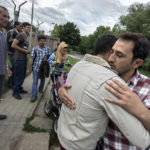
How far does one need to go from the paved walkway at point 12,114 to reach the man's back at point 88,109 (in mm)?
1906

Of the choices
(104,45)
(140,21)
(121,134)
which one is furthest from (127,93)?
(140,21)

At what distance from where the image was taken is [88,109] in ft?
2.81

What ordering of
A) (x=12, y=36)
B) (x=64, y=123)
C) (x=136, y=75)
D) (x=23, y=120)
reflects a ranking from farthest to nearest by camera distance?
(x=12, y=36) → (x=23, y=120) → (x=136, y=75) → (x=64, y=123)

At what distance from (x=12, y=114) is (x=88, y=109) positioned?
303cm

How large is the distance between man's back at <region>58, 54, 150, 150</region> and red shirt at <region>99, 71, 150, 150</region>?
13 centimetres

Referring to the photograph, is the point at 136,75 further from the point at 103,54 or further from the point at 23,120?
the point at 23,120

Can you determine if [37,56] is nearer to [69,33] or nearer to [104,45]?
[104,45]

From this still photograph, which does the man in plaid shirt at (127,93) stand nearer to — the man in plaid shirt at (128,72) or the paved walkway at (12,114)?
the man in plaid shirt at (128,72)

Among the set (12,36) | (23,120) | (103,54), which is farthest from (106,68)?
(12,36)

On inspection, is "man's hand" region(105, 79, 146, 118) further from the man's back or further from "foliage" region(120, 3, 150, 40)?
"foliage" region(120, 3, 150, 40)

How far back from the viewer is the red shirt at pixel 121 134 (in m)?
0.98

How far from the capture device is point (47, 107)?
3.48 metres

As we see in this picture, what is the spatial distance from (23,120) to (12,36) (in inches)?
108

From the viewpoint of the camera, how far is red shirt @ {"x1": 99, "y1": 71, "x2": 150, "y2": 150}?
98cm
